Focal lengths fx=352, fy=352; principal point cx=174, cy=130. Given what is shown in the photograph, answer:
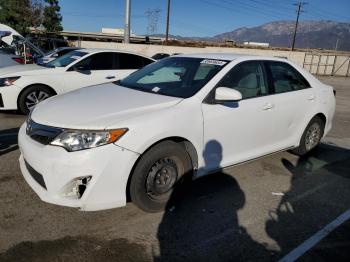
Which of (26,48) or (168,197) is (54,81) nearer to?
(168,197)

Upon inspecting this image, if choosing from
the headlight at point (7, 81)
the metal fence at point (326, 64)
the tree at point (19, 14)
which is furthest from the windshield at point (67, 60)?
the tree at point (19, 14)

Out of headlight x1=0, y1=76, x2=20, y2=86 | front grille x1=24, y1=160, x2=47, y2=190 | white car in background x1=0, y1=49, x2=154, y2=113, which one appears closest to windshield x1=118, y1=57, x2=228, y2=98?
front grille x1=24, y1=160, x2=47, y2=190

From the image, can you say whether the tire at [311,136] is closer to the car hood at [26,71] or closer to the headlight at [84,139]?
the headlight at [84,139]

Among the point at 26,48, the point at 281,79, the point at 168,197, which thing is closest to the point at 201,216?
the point at 168,197

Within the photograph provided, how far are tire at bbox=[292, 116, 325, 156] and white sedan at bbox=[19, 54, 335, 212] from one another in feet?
0.68

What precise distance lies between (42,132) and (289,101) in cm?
314

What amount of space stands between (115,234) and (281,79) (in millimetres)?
3013

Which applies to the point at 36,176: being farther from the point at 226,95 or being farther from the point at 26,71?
the point at 26,71

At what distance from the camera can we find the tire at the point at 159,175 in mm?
3252

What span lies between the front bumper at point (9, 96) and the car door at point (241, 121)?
16.2ft

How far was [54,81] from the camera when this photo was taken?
24.7 feet

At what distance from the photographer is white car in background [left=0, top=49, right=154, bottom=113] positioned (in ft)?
23.5

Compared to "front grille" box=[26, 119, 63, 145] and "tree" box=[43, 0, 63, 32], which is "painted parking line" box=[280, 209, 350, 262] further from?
"tree" box=[43, 0, 63, 32]

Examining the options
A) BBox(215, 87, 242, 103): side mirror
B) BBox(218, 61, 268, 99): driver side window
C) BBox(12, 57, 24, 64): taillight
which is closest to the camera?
BBox(215, 87, 242, 103): side mirror
